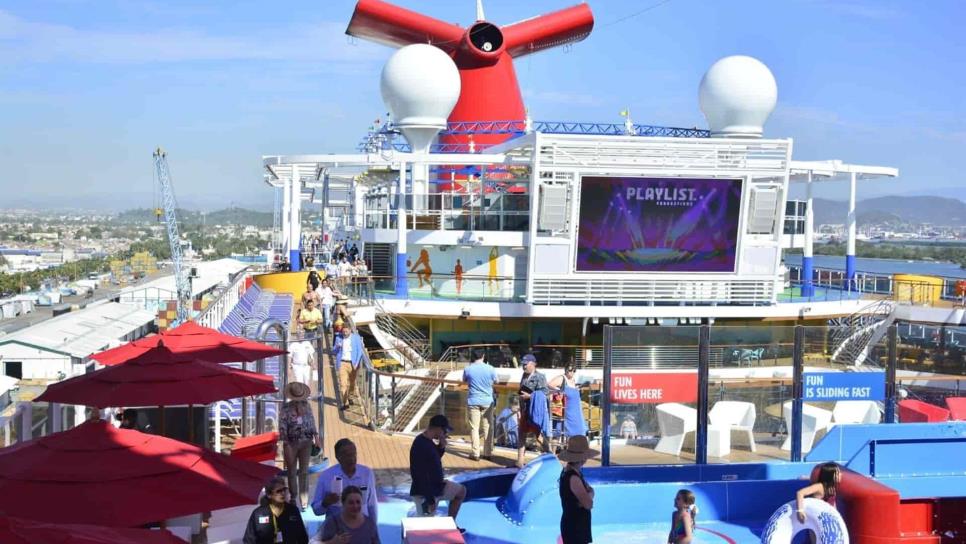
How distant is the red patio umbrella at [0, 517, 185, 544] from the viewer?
13.4 ft

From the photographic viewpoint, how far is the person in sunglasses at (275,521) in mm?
6363

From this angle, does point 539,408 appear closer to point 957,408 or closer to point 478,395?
point 478,395

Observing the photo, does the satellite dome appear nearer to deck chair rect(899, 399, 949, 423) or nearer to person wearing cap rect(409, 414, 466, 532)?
deck chair rect(899, 399, 949, 423)

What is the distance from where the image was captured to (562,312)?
2478cm

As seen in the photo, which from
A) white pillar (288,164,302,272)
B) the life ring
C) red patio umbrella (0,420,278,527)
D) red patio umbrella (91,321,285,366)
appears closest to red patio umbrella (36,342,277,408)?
red patio umbrella (91,321,285,366)

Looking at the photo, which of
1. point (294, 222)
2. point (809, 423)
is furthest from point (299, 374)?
point (294, 222)

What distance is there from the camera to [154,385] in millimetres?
8797

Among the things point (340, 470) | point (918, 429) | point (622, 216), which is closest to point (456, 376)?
point (622, 216)

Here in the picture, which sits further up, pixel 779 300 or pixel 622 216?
pixel 622 216

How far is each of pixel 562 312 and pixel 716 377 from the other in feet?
43.3

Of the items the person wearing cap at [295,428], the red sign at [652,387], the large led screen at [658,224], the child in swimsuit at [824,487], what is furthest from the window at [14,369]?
the child in swimsuit at [824,487]

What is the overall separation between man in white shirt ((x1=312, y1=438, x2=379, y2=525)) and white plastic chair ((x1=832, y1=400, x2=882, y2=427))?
23.0 ft

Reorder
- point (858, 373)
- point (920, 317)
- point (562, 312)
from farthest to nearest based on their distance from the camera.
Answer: point (920, 317)
point (562, 312)
point (858, 373)

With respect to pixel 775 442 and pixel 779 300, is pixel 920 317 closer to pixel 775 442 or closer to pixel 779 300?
pixel 779 300
